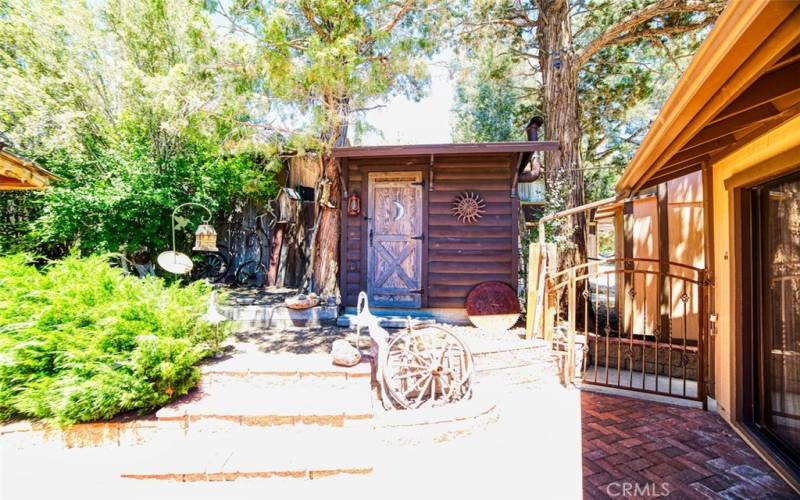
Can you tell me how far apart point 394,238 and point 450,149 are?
1623 millimetres

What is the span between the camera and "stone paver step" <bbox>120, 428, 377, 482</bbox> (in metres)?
2.57

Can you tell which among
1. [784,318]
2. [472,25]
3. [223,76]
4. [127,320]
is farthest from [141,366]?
[472,25]

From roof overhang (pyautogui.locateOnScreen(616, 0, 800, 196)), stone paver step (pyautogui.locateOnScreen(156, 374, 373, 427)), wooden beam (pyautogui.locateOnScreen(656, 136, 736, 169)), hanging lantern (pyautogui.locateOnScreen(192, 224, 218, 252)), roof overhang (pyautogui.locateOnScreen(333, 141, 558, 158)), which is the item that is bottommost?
stone paver step (pyautogui.locateOnScreen(156, 374, 373, 427))

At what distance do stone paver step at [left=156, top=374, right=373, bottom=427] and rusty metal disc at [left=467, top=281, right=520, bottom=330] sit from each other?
2539mm

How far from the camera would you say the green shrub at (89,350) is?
9.58ft

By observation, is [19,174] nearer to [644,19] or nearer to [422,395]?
[422,395]

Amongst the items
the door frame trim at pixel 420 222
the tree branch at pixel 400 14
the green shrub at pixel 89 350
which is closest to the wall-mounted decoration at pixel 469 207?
the door frame trim at pixel 420 222

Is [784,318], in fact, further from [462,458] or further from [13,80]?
[13,80]

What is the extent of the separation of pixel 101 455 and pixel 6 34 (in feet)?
32.4

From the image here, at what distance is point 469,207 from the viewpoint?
5.64 meters

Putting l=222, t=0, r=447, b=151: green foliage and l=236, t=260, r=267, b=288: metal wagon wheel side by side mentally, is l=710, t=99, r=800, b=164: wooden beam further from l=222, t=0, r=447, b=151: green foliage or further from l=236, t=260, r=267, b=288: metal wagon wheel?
l=236, t=260, r=267, b=288: metal wagon wheel

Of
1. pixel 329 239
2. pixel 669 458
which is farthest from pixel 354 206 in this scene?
pixel 669 458

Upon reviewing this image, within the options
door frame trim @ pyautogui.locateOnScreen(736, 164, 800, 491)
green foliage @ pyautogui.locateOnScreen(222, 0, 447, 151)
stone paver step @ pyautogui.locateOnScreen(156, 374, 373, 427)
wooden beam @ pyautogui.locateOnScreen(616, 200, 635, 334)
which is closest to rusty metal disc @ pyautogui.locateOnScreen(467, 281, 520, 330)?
wooden beam @ pyautogui.locateOnScreen(616, 200, 635, 334)

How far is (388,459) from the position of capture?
2.79 metres
